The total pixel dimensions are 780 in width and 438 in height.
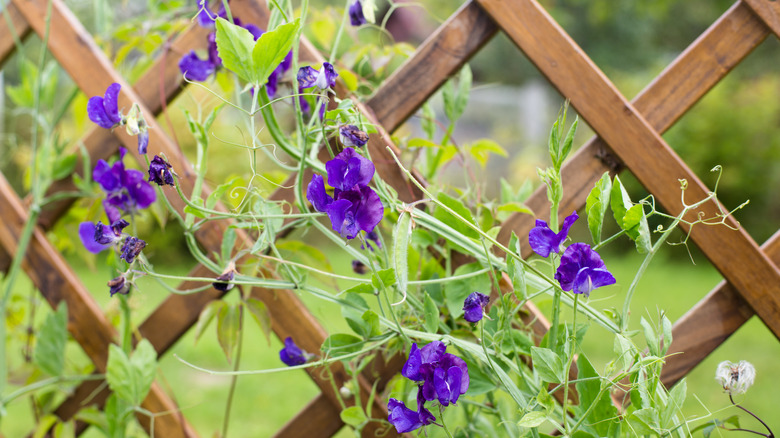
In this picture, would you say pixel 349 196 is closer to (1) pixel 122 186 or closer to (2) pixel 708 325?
(1) pixel 122 186

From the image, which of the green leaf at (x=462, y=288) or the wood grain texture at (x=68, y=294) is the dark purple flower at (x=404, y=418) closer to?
the green leaf at (x=462, y=288)

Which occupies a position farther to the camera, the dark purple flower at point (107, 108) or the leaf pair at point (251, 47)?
the dark purple flower at point (107, 108)

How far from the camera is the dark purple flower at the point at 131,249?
68cm

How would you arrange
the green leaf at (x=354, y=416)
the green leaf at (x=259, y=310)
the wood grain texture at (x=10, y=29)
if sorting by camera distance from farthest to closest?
the wood grain texture at (x=10, y=29)
the green leaf at (x=259, y=310)
the green leaf at (x=354, y=416)

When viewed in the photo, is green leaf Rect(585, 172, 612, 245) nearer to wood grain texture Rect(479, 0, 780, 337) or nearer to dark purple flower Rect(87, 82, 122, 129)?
wood grain texture Rect(479, 0, 780, 337)

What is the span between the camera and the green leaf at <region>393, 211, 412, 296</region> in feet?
2.01

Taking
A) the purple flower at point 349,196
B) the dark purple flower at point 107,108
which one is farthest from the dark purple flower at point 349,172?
the dark purple flower at point 107,108

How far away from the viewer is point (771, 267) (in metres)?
0.84

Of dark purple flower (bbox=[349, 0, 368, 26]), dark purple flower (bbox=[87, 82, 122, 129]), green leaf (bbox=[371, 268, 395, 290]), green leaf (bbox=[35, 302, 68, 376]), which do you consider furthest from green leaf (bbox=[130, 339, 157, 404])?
dark purple flower (bbox=[349, 0, 368, 26])

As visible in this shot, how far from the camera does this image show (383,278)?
0.68 metres

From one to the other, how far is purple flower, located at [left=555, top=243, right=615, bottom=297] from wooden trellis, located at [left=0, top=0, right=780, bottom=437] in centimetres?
28

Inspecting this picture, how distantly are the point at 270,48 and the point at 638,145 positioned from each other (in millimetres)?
519

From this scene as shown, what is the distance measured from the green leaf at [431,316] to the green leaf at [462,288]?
58 millimetres

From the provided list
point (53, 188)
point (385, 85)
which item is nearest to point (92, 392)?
point (53, 188)
